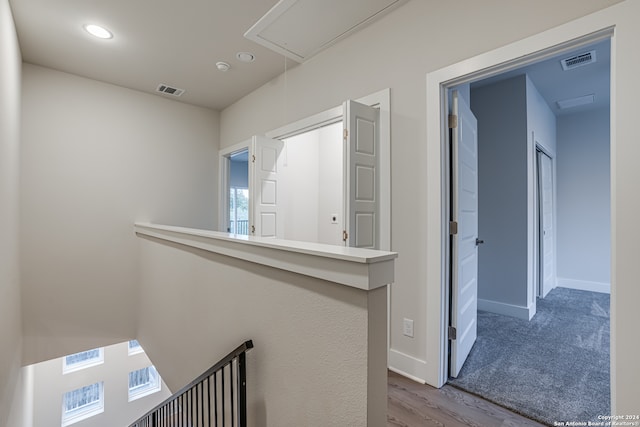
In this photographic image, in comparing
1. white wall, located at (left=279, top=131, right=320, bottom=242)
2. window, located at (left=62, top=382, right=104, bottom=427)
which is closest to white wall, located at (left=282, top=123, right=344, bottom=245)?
white wall, located at (left=279, top=131, right=320, bottom=242)

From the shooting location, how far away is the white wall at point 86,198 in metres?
3.21

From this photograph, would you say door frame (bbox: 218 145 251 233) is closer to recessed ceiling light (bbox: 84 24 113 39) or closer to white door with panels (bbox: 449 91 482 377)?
recessed ceiling light (bbox: 84 24 113 39)

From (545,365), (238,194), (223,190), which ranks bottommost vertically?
(545,365)

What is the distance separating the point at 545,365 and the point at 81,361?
762 cm

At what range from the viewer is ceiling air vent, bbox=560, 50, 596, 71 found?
9.23ft

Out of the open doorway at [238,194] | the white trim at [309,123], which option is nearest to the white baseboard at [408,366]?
the white trim at [309,123]

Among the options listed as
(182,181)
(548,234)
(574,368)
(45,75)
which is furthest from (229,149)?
(548,234)

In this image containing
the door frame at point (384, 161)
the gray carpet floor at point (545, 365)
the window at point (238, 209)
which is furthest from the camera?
the window at point (238, 209)

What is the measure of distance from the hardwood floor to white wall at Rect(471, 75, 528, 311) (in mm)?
2056

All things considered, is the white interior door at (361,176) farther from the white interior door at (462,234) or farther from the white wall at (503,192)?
the white wall at (503,192)

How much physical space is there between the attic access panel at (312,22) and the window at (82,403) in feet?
23.6

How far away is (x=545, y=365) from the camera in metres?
2.26

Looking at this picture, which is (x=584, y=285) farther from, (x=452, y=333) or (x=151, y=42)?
(x=151, y=42)

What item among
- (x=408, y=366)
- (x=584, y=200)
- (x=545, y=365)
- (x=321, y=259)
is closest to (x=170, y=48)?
(x=321, y=259)
